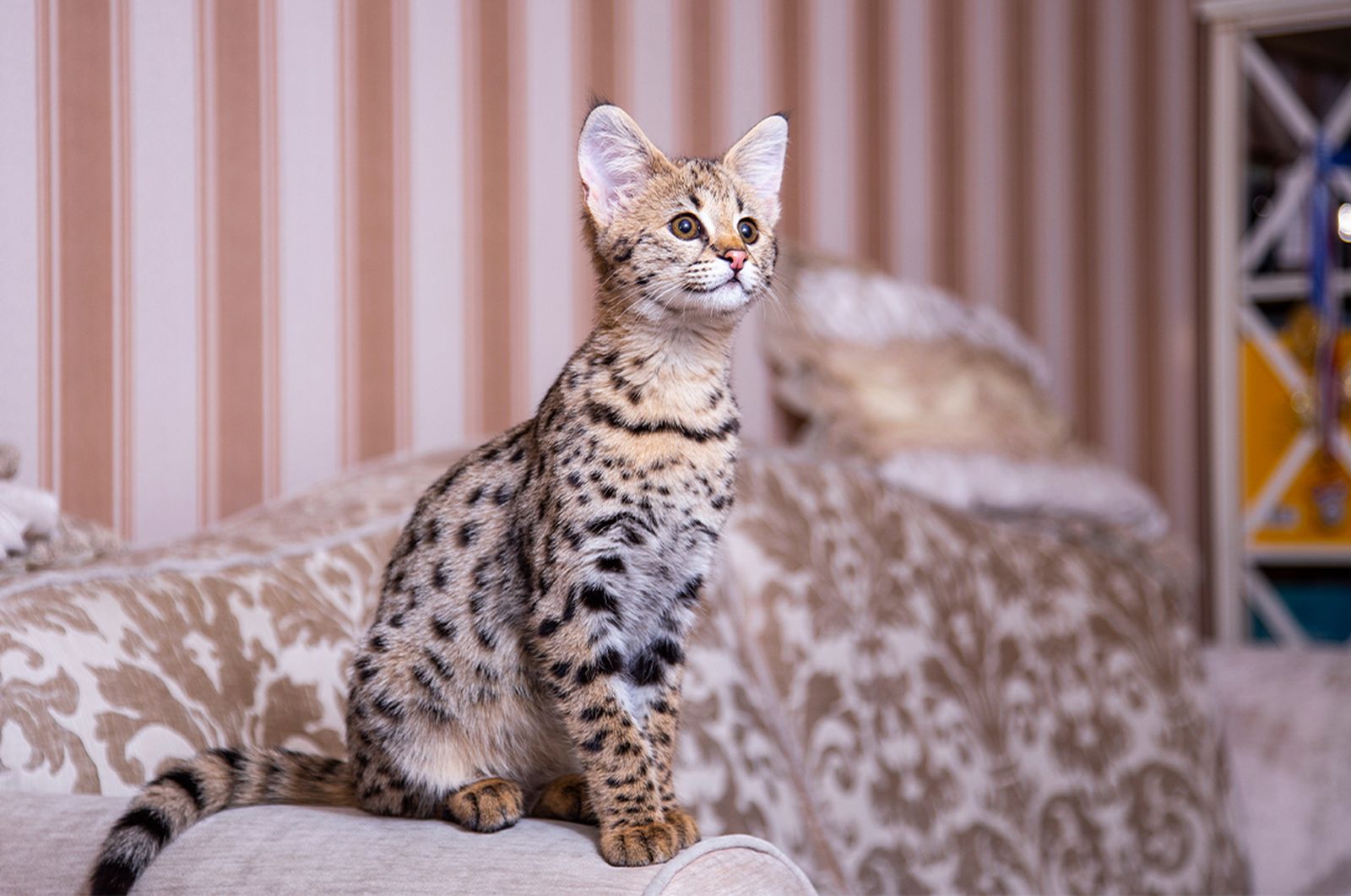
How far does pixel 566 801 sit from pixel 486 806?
8 cm

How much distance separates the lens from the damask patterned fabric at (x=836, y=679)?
1.08 meters

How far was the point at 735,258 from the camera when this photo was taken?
0.79 m

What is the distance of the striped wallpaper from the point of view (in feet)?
4.58

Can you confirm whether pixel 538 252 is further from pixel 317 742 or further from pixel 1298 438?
pixel 1298 438

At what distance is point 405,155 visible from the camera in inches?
69.1

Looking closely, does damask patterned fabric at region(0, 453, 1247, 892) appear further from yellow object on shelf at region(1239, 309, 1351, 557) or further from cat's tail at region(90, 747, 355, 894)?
yellow object on shelf at region(1239, 309, 1351, 557)

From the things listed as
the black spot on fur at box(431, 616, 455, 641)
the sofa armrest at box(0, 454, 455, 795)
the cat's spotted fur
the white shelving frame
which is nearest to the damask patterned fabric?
the sofa armrest at box(0, 454, 455, 795)

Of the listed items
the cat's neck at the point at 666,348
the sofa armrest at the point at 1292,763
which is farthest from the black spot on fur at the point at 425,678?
the sofa armrest at the point at 1292,763

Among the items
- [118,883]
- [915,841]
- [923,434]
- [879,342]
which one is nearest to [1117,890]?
[915,841]

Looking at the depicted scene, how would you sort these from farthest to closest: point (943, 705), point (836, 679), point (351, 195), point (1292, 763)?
point (1292, 763) < point (943, 705) < point (836, 679) < point (351, 195)

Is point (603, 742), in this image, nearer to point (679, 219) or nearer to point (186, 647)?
point (679, 219)

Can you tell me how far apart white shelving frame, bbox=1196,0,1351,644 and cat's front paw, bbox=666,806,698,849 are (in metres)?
2.97

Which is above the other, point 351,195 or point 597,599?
point 351,195

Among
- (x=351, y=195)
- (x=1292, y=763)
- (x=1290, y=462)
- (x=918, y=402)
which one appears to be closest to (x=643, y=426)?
(x=351, y=195)
